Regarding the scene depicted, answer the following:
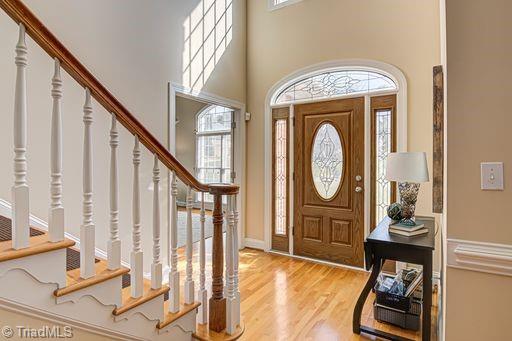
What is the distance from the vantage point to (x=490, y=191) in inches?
49.4

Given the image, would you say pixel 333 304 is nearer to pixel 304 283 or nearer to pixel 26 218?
pixel 304 283

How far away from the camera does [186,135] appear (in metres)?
7.45

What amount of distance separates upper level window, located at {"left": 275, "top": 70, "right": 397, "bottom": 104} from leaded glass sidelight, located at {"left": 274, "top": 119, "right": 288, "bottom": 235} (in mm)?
405

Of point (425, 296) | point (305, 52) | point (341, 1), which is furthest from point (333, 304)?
point (341, 1)

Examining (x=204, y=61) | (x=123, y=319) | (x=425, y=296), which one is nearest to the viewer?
(x=123, y=319)

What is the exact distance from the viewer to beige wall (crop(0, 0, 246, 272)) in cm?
219

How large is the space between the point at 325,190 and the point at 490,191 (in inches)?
101

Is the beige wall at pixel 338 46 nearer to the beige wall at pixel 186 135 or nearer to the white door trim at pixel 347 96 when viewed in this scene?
the white door trim at pixel 347 96

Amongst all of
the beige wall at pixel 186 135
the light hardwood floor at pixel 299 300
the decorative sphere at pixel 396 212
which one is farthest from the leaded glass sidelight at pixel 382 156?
the beige wall at pixel 186 135

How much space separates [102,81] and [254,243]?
2.90 metres

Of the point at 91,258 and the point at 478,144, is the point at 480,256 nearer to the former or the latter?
the point at 478,144

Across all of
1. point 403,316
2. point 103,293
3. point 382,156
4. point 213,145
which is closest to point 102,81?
point 103,293

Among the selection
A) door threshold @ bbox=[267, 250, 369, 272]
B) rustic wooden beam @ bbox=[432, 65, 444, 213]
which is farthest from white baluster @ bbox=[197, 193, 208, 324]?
door threshold @ bbox=[267, 250, 369, 272]

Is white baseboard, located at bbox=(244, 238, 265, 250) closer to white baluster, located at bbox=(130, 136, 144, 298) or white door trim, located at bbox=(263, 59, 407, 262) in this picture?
white door trim, located at bbox=(263, 59, 407, 262)
